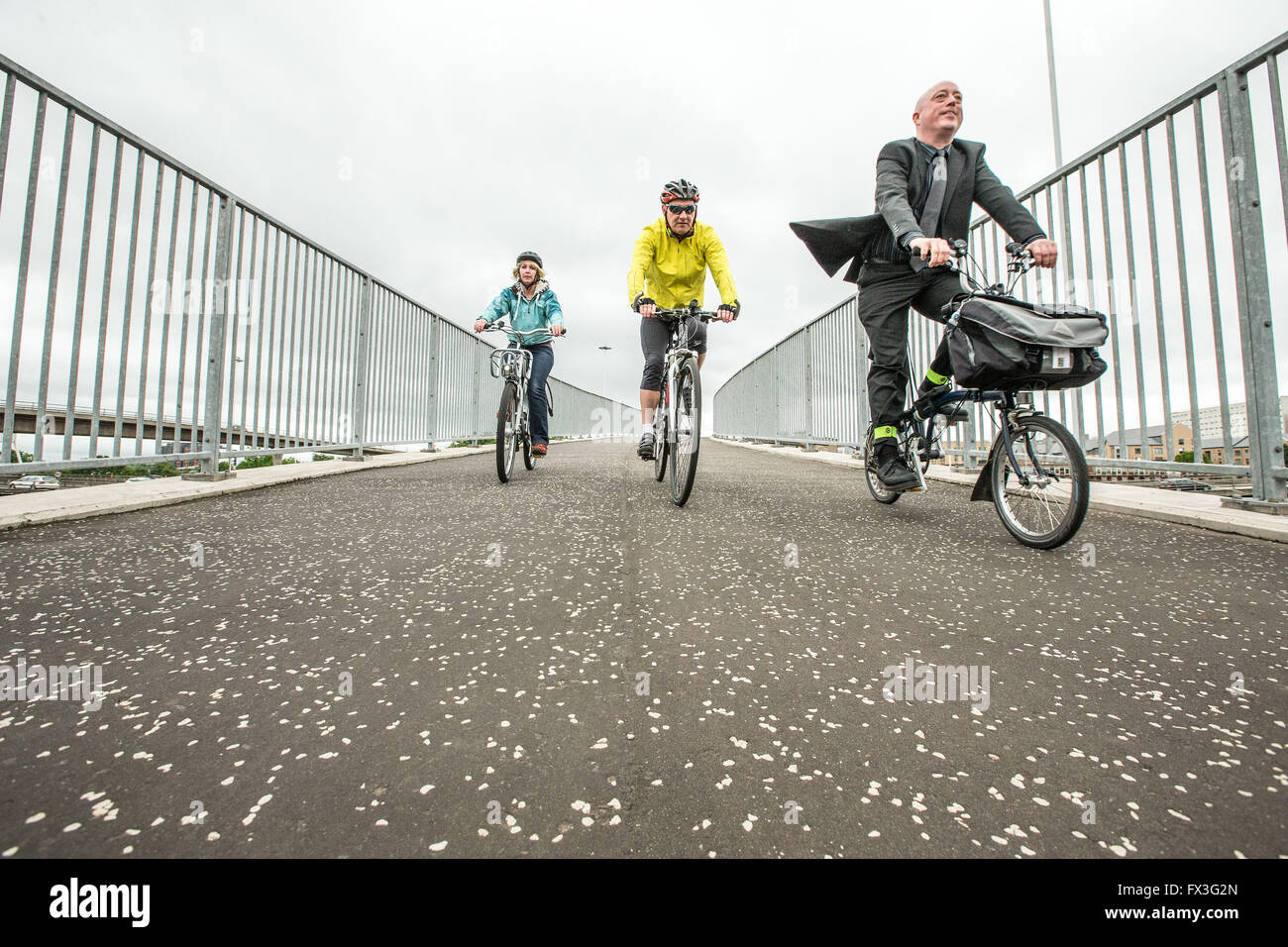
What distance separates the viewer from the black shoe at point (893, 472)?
3313 millimetres

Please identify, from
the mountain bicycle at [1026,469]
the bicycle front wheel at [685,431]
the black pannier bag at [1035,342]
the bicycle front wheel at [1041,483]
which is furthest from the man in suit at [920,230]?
the bicycle front wheel at [685,431]

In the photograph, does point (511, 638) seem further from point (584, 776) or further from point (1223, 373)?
point (1223, 373)

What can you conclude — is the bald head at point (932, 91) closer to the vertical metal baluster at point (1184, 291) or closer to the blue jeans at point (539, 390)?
the vertical metal baluster at point (1184, 291)

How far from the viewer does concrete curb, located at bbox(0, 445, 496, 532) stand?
9.76ft

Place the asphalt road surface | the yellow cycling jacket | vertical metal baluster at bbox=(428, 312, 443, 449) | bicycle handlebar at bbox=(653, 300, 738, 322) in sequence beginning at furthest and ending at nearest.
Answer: vertical metal baluster at bbox=(428, 312, 443, 449) < the yellow cycling jacket < bicycle handlebar at bbox=(653, 300, 738, 322) < the asphalt road surface

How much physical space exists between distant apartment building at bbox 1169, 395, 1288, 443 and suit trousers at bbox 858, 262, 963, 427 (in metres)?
1.45

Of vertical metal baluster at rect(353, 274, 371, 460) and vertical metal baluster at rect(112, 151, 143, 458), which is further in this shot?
vertical metal baluster at rect(353, 274, 371, 460)

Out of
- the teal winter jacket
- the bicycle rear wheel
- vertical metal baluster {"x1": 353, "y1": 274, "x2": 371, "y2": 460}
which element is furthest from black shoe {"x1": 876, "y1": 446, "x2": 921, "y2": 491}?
vertical metal baluster {"x1": 353, "y1": 274, "x2": 371, "y2": 460}

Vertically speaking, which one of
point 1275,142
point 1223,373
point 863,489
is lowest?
point 863,489

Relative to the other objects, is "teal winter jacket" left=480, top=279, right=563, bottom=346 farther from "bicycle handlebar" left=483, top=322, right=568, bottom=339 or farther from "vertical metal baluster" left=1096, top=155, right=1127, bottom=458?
"vertical metal baluster" left=1096, top=155, right=1127, bottom=458

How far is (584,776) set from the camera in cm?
101
